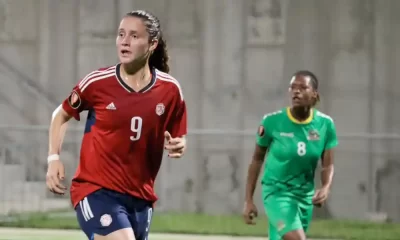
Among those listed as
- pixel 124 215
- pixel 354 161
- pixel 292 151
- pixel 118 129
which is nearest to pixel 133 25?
pixel 118 129

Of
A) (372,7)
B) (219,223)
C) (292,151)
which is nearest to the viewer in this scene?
(292,151)

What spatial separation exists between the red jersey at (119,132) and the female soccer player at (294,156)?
176 cm

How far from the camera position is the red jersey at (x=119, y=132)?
427cm

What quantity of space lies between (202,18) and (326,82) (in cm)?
250

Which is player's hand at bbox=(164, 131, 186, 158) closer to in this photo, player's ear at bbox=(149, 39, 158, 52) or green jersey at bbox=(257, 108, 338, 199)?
player's ear at bbox=(149, 39, 158, 52)

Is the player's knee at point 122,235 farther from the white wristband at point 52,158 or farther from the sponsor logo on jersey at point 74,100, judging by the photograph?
the sponsor logo on jersey at point 74,100

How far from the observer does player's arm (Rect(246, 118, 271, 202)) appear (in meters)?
6.07

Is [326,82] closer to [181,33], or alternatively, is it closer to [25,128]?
[181,33]

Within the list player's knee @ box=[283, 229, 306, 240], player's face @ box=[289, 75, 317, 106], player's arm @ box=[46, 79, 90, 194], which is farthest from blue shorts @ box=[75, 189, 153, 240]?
player's face @ box=[289, 75, 317, 106]

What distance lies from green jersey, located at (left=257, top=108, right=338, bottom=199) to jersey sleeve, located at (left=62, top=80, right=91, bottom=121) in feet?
6.71

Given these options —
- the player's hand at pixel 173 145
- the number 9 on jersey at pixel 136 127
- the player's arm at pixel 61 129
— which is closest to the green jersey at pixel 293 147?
the player's hand at pixel 173 145

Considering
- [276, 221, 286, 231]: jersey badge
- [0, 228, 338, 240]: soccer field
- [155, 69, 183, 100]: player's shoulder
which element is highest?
[155, 69, 183, 100]: player's shoulder

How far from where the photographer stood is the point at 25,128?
41.0 ft

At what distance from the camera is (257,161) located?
6.11 metres
